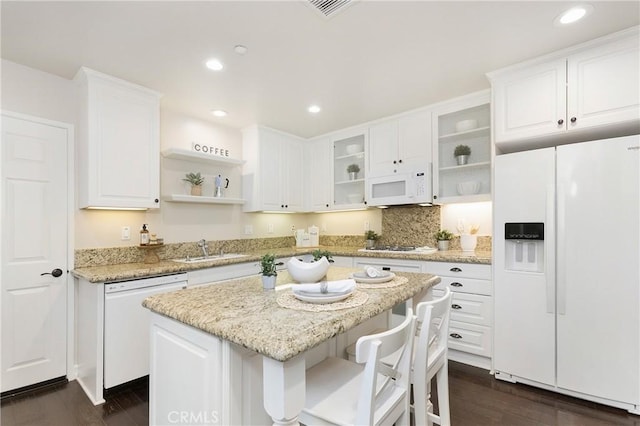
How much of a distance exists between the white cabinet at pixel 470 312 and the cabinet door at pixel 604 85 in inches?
51.9

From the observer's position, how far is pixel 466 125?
2.99m

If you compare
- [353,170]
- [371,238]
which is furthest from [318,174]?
[371,238]

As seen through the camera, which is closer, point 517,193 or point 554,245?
point 554,245

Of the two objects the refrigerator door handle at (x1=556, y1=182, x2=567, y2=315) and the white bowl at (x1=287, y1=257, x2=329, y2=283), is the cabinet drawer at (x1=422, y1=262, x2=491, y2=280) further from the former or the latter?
the white bowl at (x1=287, y1=257, x2=329, y2=283)

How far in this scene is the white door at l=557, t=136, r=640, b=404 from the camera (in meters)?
1.92

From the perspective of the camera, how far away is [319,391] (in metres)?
1.16

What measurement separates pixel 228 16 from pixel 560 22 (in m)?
2.02

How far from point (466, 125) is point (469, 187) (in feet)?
2.05

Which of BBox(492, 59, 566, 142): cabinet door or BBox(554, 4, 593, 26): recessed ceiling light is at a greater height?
BBox(554, 4, 593, 26): recessed ceiling light

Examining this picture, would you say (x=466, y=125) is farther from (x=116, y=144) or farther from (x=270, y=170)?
(x=116, y=144)

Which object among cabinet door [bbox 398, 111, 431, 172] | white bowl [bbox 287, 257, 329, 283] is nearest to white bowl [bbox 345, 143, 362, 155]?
cabinet door [bbox 398, 111, 431, 172]

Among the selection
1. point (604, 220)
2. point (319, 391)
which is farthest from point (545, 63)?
point (319, 391)

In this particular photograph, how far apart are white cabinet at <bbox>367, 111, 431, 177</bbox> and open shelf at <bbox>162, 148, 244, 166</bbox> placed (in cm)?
161

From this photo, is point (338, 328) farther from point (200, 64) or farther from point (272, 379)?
point (200, 64)
